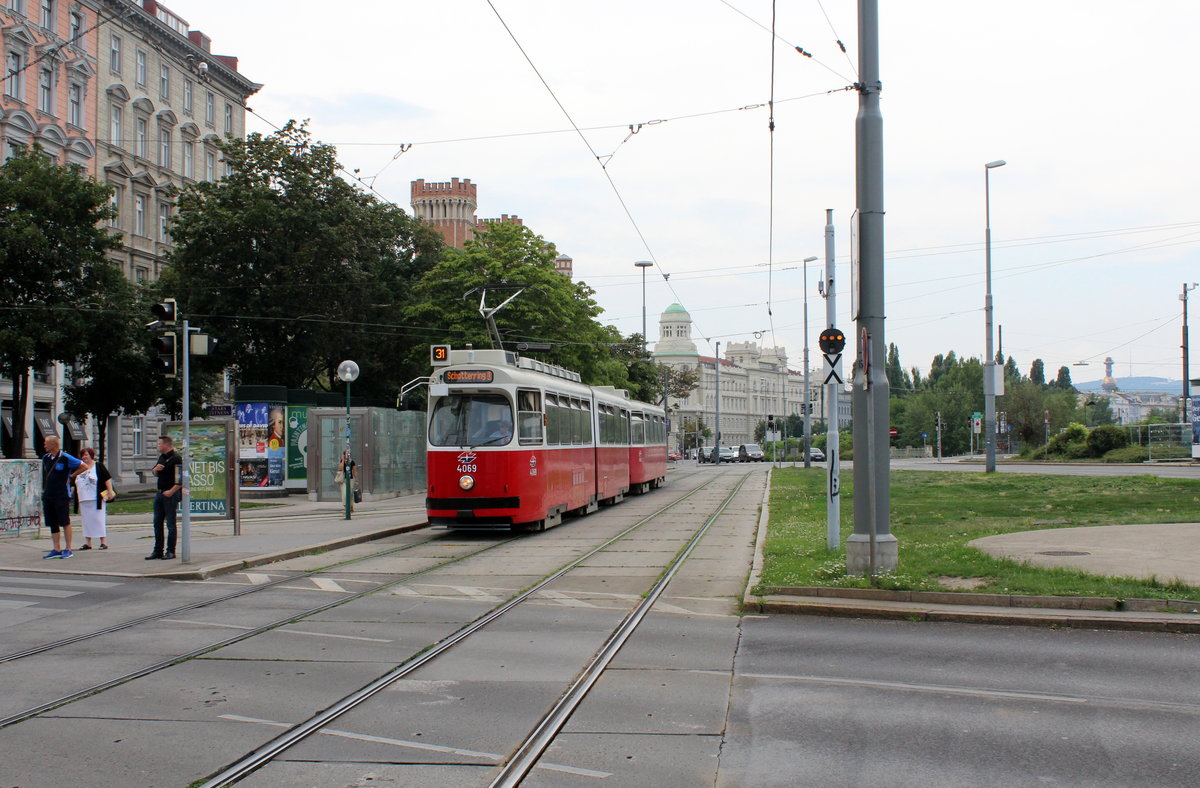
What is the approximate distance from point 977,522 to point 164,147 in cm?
4831

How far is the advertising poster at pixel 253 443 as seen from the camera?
31.8m

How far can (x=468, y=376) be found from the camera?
19.4 metres

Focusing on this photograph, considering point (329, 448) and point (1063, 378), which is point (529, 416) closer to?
point (329, 448)

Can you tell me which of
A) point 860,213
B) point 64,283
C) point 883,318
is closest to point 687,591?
point 883,318

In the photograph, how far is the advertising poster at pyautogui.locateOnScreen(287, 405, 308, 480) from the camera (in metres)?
32.7

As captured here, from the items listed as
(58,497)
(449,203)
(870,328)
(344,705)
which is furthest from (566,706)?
(449,203)

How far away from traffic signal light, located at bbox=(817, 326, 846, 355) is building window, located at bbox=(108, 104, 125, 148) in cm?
4548

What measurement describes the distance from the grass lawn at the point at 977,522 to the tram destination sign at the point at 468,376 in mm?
5502

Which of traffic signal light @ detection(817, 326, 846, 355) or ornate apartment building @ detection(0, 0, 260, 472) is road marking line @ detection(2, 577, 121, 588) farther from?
ornate apartment building @ detection(0, 0, 260, 472)

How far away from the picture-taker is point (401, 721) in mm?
6652

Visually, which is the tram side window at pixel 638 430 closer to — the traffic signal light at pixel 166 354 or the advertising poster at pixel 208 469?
the advertising poster at pixel 208 469

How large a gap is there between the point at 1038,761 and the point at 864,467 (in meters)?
6.17

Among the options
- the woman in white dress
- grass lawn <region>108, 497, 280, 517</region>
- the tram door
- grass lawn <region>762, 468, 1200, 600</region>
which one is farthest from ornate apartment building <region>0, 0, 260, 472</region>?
grass lawn <region>762, 468, 1200, 600</region>

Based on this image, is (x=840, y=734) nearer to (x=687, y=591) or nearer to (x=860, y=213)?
(x=687, y=591)
